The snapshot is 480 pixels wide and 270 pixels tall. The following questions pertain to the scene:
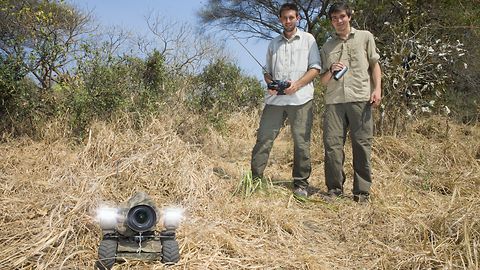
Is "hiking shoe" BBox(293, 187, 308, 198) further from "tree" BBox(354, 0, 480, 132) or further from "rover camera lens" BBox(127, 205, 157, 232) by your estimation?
"tree" BBox(354, 0, 480, 132)

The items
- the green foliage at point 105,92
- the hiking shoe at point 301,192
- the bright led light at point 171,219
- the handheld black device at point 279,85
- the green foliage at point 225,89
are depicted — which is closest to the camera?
the bright led light at point 171,219

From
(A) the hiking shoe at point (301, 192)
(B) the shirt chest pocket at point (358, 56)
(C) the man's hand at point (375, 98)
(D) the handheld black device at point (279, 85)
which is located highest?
(B) the shirt chest pocket at point (358, 56)

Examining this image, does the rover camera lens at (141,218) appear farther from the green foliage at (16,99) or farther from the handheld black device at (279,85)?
the green foliage at (16,99)

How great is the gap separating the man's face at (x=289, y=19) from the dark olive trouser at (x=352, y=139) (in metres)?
0.83

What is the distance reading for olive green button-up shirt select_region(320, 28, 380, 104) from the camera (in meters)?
3.19

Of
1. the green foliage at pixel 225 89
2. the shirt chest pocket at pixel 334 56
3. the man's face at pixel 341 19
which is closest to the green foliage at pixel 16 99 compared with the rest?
the green foliage at pixel 225 89

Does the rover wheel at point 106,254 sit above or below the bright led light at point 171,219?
below

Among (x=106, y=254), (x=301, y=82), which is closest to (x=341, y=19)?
(x=301, y=82)

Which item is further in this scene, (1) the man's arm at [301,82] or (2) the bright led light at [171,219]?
(1) the man's arm at [301,82]

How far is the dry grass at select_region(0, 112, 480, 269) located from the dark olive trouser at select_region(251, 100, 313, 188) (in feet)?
0.88

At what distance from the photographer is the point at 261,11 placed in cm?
1384

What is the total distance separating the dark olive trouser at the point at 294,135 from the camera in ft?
11.0

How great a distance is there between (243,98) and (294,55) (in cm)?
391

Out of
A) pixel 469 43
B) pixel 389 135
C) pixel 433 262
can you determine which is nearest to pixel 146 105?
pixel 389 135
